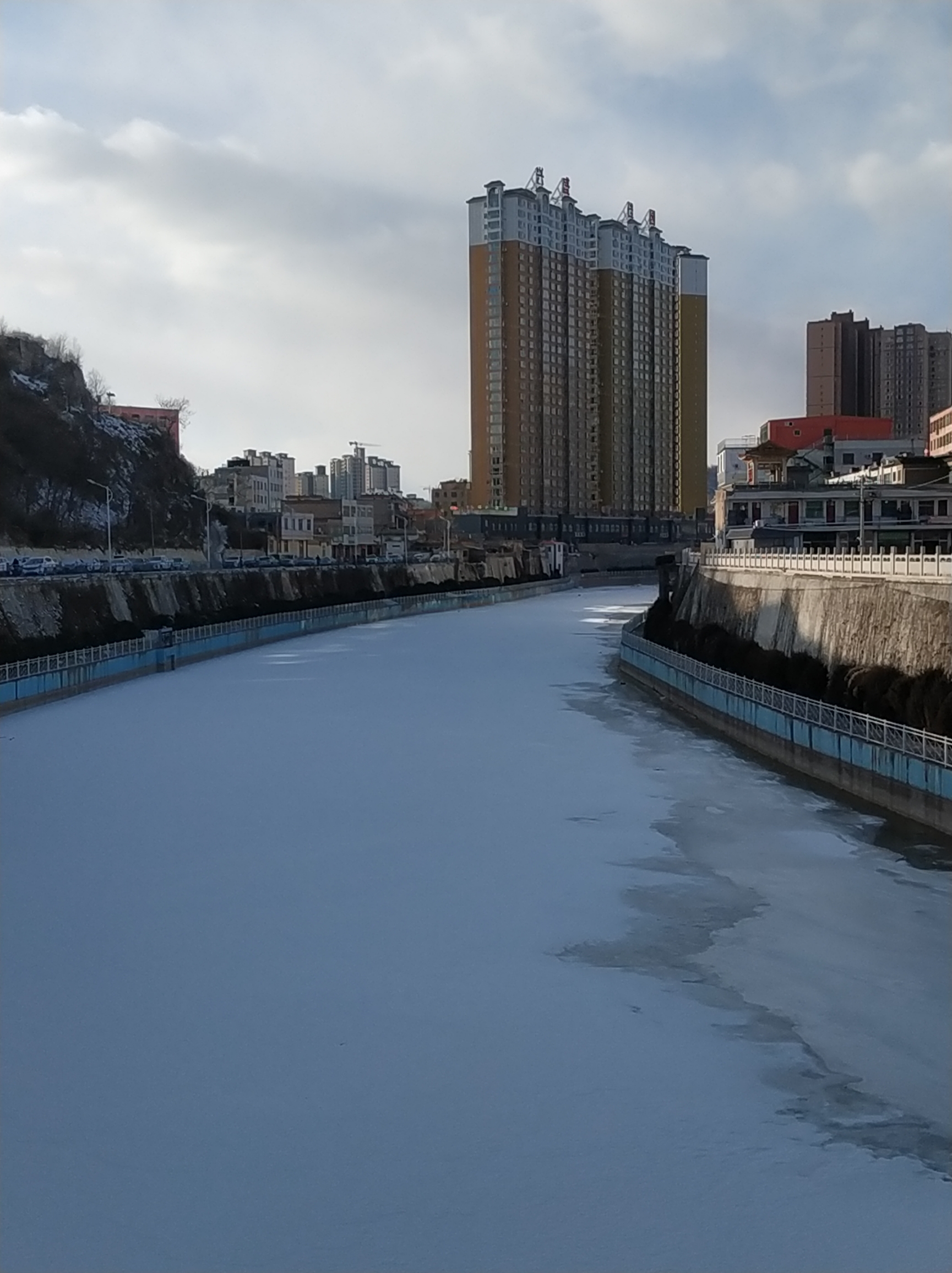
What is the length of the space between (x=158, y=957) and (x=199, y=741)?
1493 cm

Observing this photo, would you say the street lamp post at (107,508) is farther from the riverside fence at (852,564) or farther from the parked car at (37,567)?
the riverside fence at (852,564)

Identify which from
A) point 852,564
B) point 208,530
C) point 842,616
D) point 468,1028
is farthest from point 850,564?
point 208,530

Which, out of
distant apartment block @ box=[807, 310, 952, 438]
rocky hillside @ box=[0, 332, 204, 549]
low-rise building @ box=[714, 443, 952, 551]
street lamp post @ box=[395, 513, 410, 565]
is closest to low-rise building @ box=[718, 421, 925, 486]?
low-rise building @ box=[714, 443, 952, 551]

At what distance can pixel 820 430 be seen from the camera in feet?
265

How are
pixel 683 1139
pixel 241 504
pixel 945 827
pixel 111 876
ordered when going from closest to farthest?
pixel 683 1139, pixel 111 876, pixel 945 827, pixel 241 504

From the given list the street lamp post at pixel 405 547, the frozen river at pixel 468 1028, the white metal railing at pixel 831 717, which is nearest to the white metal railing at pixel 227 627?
the street lamp post at pixel 405 547

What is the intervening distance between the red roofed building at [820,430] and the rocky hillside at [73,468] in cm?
4243

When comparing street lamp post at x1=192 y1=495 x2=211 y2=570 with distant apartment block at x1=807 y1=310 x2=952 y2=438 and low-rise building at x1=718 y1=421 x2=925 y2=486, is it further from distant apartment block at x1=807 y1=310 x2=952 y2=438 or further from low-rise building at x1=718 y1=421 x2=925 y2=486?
distant apartment block at x1=807 y1=310 x2=952 y2=438

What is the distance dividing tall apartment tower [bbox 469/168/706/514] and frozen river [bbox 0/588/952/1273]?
319ft

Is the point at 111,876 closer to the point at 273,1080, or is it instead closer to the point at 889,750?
the point at 273,1080

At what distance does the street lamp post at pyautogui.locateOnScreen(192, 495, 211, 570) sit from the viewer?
7006cm

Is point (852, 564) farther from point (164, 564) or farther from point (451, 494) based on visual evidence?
point (451, 494)

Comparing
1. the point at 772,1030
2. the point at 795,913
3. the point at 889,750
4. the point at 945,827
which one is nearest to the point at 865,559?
the point at 889,750

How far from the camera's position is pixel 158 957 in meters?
12.4
